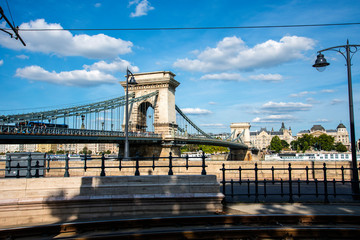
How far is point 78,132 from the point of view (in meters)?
28.0

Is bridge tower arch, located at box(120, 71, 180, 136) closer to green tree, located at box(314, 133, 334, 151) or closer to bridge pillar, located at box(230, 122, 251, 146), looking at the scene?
bridge pillar, located at box(230, 122, 251, 146)

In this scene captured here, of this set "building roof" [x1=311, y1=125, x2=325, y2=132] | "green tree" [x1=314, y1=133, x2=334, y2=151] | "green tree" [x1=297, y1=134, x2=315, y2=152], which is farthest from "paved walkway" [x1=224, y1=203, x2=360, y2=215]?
"building roof" [x1=311, y1=125, x2=325, y2=132]

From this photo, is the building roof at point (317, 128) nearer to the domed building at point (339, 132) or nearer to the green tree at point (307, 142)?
the domed building at point (339, 132)

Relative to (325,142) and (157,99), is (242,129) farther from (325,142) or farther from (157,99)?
(157,99)

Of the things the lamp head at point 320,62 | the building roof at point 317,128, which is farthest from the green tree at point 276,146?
the lamp head at point 320,62

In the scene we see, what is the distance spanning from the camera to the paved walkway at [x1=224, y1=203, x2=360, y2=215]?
6727 millimetres

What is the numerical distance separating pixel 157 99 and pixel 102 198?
3718 centimetres

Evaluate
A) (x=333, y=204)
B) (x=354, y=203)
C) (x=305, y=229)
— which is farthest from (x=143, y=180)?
(x=354, y=203)

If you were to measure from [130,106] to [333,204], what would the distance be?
3797 centimetres

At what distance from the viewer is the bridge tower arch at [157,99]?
4259 centimetres

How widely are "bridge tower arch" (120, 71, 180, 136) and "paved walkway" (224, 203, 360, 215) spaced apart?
34.6m

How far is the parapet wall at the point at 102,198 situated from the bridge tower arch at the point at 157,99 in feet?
114

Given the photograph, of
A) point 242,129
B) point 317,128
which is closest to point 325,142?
point 242,129

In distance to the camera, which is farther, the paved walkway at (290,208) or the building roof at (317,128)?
the building roof at (317,128)
